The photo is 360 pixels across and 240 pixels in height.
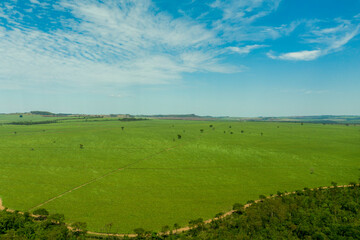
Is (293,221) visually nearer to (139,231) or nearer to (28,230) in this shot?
(139,231)

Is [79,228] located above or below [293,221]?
below

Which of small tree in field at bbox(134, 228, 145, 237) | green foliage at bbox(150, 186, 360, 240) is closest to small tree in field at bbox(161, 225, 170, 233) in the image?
green foliage at bbox(150, 186, 360, 240)

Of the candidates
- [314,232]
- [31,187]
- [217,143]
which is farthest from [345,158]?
[31,187]

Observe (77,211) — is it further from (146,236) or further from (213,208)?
(213,208)

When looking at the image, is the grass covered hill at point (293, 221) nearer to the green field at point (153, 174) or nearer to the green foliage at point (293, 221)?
the green foliage at point (293, 221)

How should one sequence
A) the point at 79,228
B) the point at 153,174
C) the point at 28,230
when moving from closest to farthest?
the point at 28,230 < the point at 79,228 < the point at 153,174

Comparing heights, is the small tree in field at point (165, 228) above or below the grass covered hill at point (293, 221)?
below

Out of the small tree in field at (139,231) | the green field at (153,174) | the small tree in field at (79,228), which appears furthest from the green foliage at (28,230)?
the small tree in field at (139,231)

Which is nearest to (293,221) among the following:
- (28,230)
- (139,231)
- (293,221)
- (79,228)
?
(293,221)

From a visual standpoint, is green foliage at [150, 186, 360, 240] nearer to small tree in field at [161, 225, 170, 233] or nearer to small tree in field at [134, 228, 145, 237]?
small tree in field at [161, 225, 170, 233]
